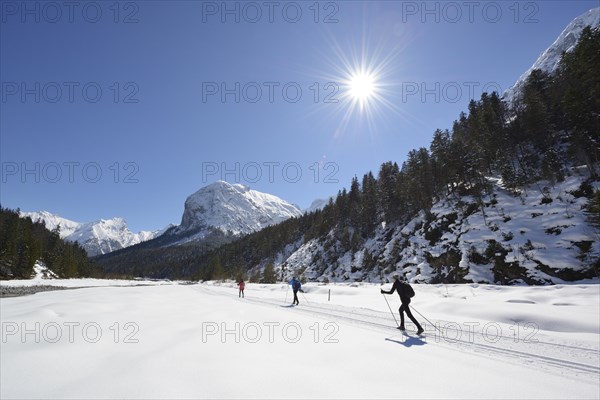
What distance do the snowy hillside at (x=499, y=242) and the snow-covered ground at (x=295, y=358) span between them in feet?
68.3

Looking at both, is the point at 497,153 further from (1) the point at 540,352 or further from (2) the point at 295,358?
(2) the point at 295,358

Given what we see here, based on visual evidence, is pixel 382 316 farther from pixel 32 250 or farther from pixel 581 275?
pixel 32 250

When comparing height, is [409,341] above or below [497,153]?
below

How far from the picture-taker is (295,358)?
6469 millimetres

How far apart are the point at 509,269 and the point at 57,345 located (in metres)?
36.4

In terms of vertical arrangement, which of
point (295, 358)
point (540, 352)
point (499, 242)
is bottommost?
point (540, 352)

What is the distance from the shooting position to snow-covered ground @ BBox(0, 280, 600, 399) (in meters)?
4.79

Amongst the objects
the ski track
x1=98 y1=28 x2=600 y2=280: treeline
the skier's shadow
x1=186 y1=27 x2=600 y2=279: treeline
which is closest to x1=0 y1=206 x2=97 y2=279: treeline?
x1=98 y1=28 x2=600 y2=280: treeline

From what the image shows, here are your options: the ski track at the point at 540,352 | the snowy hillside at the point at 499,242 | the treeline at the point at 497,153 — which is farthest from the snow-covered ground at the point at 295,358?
the treeline at the point at 497,153

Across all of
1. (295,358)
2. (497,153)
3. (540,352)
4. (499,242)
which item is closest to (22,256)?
(295,358)

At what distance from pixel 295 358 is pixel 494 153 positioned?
59.9 m

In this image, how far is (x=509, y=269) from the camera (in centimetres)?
2972

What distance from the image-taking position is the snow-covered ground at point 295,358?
15.7 ft

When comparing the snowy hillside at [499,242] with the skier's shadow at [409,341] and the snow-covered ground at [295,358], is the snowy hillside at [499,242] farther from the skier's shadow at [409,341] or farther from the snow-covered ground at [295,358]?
the skier's shadow at [409,341]
